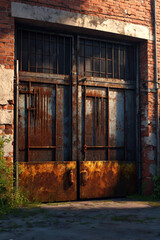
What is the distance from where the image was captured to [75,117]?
259 inches

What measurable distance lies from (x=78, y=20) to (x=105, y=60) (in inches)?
42.9

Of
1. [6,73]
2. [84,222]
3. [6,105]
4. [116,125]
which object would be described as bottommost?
[84,222]

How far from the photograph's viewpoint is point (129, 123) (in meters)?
7.16

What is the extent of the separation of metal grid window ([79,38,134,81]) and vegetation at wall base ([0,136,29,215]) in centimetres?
242

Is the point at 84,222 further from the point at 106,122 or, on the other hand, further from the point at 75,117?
the point at 106,122

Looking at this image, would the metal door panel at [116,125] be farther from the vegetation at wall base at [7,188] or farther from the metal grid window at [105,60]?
the vegetation at wall base at [7,188]

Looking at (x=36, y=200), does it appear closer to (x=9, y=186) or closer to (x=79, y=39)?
(x=9, y=186)

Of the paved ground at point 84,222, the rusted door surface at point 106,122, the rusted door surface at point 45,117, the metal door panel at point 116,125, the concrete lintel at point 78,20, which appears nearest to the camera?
the paved ground at point 84,222

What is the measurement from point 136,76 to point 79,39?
1.59 meters

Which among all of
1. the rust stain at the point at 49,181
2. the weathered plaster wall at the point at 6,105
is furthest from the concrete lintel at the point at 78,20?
the rust stain at the point at 49,181

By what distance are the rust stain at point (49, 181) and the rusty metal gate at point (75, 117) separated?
2 cm

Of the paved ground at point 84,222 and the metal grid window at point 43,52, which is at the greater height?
the metal grid window at point 43,52

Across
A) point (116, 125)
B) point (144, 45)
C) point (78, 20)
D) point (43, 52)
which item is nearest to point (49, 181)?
point (116, 125)

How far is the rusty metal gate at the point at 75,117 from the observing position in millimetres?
6234
